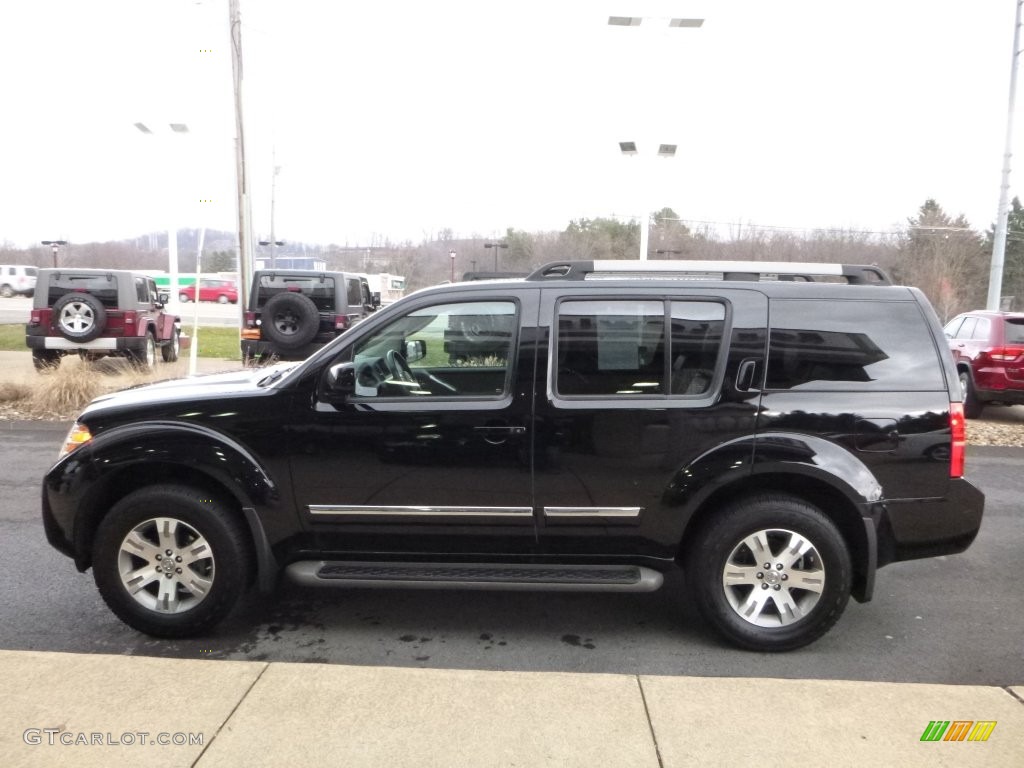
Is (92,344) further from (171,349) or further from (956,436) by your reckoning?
(956,436)

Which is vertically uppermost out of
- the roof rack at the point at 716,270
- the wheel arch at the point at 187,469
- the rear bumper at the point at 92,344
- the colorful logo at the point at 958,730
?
the roof rack at the point at 716,270

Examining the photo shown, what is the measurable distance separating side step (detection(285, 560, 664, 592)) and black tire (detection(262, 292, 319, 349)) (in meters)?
9.65

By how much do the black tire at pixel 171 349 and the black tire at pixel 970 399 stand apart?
14710 millimetres

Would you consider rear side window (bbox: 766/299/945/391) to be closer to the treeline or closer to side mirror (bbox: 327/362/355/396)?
side mirror (bbox: 327/362/355/396)

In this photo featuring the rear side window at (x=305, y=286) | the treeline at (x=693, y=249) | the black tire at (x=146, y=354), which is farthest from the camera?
the treeline at (x=693, y=249)

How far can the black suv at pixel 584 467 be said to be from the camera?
3.68m

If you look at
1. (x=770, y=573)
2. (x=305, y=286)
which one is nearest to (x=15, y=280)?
(x=305, y=286)

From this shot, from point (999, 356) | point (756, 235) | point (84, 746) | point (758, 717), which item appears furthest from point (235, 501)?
point (756, 235)

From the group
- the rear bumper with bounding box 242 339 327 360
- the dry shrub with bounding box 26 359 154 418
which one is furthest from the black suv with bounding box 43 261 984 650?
the rear bumper with bounding box 242 339 327 360

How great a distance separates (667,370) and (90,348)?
12.2m

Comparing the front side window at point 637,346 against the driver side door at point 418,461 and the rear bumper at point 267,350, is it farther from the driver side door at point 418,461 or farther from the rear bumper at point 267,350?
the rear bumper at point 267,350

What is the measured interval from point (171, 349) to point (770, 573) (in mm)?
15335

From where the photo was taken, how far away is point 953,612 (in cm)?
438

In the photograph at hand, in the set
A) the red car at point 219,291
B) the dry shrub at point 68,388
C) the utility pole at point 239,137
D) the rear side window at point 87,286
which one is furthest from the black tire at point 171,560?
the red car at point 219,291
